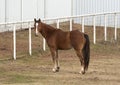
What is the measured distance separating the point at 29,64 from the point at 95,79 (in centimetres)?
413

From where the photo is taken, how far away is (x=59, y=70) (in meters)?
17.2

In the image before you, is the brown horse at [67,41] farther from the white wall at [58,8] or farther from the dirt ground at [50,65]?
the white wall at [58,8]

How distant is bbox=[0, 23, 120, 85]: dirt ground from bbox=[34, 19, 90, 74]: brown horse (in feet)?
1.50

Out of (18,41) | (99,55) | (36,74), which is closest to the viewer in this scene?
(36,74)

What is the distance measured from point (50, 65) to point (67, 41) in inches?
80.8

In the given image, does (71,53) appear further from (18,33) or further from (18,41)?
(18,33)

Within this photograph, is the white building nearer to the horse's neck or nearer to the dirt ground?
the dirt ground

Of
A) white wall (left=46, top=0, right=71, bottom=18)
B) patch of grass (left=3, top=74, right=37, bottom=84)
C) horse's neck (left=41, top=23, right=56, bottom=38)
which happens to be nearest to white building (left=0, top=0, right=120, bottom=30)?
white wall (left=46, top=0, right=71, bottom=18)

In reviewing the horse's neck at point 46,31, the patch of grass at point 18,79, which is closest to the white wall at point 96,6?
the horse's neck at point 46,31

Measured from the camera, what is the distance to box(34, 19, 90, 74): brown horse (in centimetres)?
1647

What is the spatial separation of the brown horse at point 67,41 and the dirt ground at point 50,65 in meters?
0.46

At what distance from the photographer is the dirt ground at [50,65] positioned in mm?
15164

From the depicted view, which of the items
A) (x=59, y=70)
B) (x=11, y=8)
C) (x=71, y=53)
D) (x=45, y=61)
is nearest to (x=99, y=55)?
(x=71, y=53)

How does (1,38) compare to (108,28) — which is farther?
(108,28)
